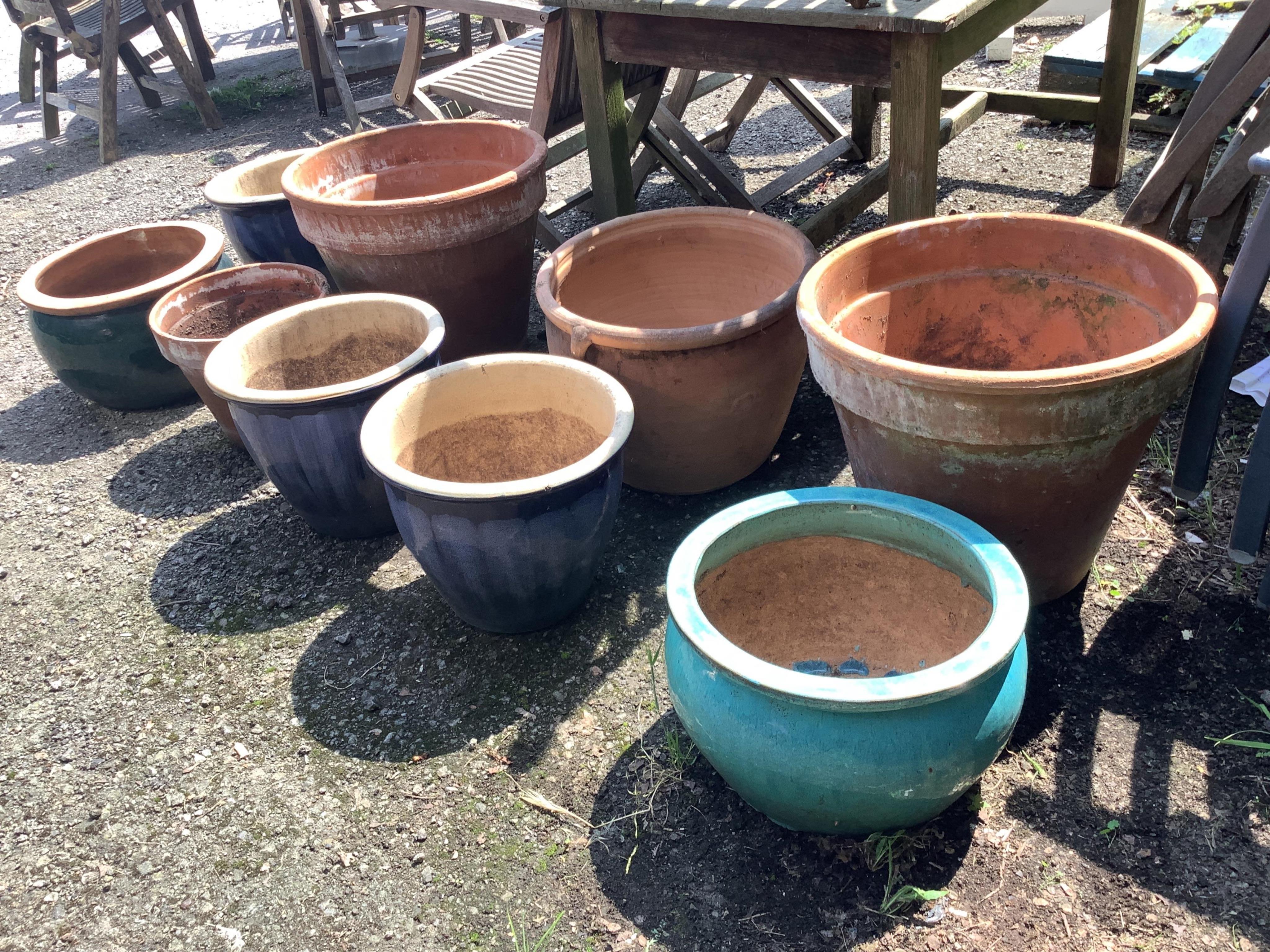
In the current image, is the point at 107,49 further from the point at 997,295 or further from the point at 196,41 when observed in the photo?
the point at 997,295

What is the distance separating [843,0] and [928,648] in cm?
171

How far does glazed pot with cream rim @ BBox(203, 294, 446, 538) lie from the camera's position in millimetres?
2461

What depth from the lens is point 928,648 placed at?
2018 millimetres

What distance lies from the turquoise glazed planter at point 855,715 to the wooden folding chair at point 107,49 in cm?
602

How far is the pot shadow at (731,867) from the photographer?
171cm

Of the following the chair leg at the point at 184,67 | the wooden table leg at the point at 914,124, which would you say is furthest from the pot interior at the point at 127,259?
the chair leg at the point at 184,67

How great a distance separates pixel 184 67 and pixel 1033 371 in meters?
6.23

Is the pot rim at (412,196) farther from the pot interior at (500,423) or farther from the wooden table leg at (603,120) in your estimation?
the pot interior at (500,423)

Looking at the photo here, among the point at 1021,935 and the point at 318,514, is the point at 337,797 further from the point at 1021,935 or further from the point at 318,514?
the point at 1021,935

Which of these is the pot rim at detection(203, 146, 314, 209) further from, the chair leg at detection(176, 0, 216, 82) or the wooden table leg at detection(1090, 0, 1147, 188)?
the chair leg at detection(176, 0, 216, 82)

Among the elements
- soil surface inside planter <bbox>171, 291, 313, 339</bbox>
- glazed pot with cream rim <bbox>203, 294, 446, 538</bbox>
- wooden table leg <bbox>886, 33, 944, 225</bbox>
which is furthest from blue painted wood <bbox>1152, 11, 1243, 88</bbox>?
soil surface inside planter <bbox>171, 291, 313, 339</bbox>

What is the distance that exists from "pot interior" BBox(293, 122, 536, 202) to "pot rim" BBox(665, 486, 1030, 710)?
6.71 ft

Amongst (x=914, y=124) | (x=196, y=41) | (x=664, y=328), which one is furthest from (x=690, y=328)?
(x=196, y=41)

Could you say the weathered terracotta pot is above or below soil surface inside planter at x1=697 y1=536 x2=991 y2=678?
above
